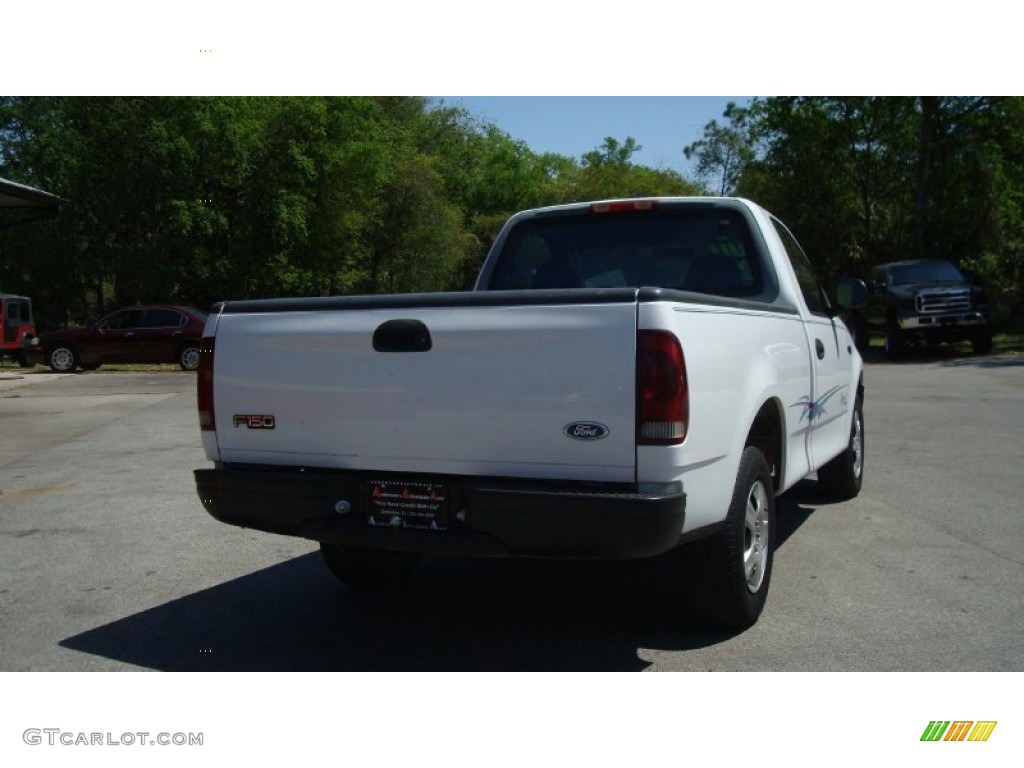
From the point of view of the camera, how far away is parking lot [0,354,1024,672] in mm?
4230

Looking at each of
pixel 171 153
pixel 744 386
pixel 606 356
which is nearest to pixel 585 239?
pixel 744 386

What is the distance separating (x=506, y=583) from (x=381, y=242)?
123 feet

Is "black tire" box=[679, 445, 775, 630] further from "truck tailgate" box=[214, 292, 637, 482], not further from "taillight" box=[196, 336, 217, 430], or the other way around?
"taillight" box=[196, 336, 217, 430]

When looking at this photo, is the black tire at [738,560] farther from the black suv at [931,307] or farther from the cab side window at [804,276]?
the black suv at [931,307]

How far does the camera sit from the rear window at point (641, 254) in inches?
216

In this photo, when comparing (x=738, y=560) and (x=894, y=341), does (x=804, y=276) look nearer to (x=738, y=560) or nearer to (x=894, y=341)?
(x=738, y=560)

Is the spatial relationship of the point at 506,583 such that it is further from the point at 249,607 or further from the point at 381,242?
the point at 381,242

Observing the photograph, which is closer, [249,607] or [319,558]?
[249,607]

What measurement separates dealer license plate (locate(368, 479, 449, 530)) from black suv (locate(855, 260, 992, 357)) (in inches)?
713

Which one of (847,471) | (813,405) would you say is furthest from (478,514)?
(847,471)

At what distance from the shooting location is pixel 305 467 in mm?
4176
